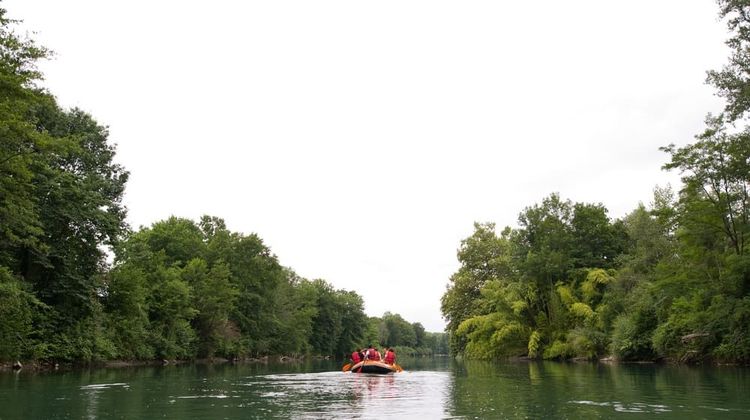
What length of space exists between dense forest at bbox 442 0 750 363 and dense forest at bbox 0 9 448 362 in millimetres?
27526

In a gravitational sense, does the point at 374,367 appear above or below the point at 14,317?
below

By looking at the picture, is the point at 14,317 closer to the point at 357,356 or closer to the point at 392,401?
the point at 357,356

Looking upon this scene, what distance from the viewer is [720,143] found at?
3334cm

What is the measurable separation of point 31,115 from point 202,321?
3394 cm

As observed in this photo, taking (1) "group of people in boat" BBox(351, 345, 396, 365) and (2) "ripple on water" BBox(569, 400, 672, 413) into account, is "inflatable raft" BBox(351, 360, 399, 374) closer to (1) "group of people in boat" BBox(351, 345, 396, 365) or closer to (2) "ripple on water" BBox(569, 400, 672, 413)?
(1) "group of people in boat" BBox(351, 345, 396, 365)

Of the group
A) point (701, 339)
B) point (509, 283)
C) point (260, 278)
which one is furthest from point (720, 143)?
point (260, 278)

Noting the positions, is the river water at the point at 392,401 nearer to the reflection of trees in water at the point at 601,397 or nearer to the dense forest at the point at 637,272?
the reflection of trees in water at the point at 601,397

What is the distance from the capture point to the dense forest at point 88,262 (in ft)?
80.8

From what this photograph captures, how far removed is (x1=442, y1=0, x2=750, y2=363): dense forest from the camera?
31.4 m

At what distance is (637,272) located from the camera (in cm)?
4844

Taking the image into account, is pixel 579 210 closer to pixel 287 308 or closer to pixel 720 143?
pixel 720 143

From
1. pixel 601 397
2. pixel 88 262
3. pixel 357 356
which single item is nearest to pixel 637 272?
pixel 357 356

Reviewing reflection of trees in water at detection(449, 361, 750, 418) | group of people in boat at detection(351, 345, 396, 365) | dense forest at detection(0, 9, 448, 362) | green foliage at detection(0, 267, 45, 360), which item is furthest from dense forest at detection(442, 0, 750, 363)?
green foliage at detection(0, 267, 45, 360)

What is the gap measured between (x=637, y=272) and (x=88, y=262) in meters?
39.7
